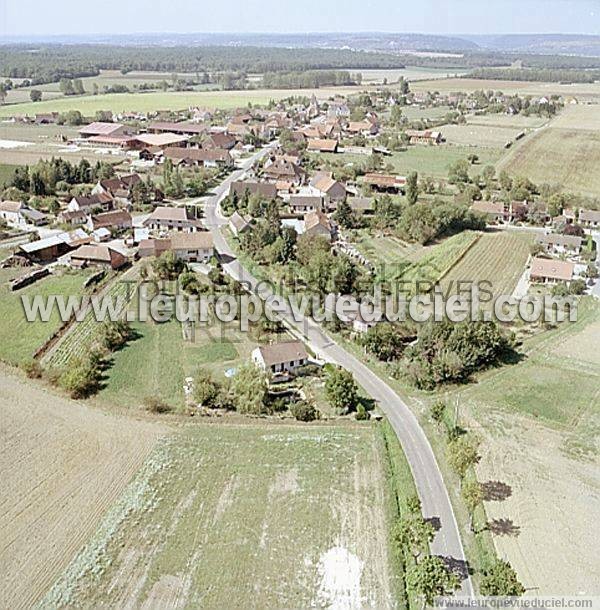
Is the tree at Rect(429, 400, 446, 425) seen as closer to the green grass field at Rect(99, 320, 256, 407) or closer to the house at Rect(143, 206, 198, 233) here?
the green grass field at Rect(99, 320, 256, 407)

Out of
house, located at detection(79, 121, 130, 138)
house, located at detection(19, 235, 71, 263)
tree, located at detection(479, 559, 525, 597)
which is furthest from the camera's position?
house, located at detection(79, 121, 130, 138)

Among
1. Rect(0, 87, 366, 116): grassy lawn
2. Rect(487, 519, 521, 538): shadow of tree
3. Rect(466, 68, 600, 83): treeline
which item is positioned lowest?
Rect(487, 519, 521, 538): shadow of tree

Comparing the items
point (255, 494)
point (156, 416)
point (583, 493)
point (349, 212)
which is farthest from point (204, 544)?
point (349, 212)

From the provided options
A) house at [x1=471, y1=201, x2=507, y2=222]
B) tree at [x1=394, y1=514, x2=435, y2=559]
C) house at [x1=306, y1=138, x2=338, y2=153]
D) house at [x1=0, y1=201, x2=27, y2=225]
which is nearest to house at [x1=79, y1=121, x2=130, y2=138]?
house at [x1=306, y1=138, x2=338, y2=153]

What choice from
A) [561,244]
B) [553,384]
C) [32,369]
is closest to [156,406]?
[32,369]

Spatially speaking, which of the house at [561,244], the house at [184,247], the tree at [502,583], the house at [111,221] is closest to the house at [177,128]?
the house at [111,221]
